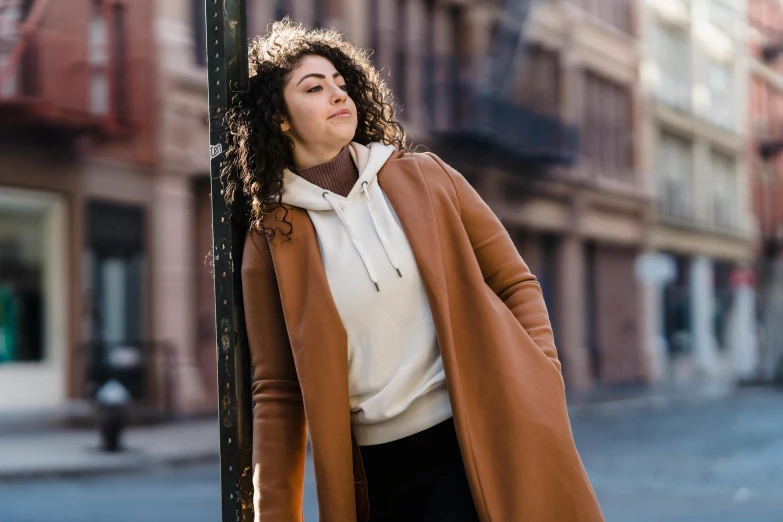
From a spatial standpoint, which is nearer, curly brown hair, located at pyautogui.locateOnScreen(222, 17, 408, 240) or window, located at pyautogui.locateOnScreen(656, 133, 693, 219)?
curly brown hair, located at pyautogui.locateOnScreen(222, 17, 408, 240)

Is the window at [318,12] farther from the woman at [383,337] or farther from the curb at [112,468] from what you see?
→ the woman at [383,337]

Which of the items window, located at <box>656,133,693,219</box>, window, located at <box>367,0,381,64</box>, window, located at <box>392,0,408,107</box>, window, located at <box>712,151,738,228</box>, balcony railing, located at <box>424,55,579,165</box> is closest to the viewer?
window, located at <box>367,0,381,64</box>

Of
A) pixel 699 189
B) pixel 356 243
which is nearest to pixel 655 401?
pixel 699 189

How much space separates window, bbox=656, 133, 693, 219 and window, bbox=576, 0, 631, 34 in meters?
3.96

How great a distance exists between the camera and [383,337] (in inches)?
97.2

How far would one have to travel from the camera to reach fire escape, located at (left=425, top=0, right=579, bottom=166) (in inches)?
939

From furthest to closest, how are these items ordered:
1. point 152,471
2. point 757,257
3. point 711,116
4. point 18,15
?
point 757,257, point 711,116, point 18,15, point 152,471

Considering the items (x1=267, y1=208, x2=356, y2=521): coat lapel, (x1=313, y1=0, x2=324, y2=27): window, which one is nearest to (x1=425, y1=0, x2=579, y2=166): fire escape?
(x1=313, y1=0, x2=324, y2=27): window

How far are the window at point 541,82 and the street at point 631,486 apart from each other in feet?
41.8

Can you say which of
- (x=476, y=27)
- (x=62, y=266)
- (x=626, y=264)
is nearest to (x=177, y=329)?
(x=62, y=266)

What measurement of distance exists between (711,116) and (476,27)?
52.8 ft

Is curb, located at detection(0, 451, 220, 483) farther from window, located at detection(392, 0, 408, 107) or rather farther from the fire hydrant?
window, located at detection(392, 0, 408, 107)

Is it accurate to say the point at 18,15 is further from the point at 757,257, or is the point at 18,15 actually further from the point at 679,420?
the point at 757,257

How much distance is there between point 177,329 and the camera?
17766mm
